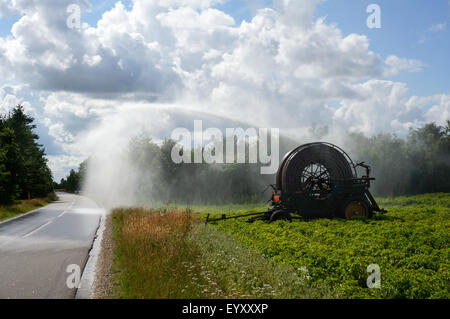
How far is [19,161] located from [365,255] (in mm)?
34394

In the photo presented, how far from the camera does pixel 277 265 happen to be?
7902 mm

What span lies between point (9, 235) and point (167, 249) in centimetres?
920

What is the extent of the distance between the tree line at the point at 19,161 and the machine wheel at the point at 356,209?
24107 millimetres

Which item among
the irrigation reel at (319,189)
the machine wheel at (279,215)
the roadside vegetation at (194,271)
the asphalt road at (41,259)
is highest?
the irrigation reel at (319,189)

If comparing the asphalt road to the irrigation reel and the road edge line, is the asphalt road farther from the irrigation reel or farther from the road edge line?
the irrigation reel

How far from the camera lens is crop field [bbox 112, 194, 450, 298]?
20.4ft

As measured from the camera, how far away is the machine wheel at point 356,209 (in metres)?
17.6

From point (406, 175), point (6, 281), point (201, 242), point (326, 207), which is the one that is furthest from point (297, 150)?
point (406, 175)

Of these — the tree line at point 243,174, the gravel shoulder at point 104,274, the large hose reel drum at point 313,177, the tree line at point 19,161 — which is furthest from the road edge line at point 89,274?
the tree line at point 243,174

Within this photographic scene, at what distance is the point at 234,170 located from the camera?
39.4 meters

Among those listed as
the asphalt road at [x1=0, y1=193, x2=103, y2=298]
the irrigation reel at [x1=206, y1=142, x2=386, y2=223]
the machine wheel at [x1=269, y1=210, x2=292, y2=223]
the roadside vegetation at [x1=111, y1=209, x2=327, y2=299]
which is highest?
the irrigation reel at [x1=206, y1=142, x2=386, y2=223]

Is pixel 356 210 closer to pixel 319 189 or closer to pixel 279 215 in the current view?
pixel 319 189

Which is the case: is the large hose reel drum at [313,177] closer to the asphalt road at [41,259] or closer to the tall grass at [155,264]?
the tall grass at [155,264]

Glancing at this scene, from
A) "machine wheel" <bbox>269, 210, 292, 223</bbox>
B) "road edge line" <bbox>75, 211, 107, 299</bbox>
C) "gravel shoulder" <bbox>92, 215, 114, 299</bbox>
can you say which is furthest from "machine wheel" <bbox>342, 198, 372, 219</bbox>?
"road edge line" <bbox>75, 211, 107, 299</bbox>
